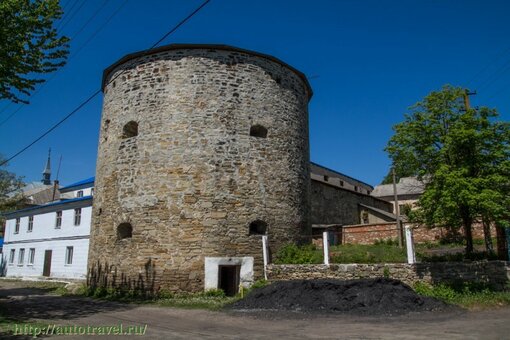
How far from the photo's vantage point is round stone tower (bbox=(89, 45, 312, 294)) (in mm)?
13219

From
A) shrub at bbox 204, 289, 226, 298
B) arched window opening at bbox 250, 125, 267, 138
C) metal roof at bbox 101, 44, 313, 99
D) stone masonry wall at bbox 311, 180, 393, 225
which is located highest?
metal roof at bbox 101, 44, 313, 99

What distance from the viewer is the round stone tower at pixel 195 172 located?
13219 mm

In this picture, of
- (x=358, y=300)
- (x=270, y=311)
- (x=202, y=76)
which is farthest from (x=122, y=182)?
(x=358, y=300)

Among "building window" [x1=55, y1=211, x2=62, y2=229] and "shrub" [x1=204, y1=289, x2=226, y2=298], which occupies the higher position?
"building window" [x1=55, y1=211, x2=62, y2=229]

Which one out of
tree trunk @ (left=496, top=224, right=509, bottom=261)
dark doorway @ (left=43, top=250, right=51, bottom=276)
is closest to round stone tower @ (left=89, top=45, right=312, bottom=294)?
tree trunk @ (left=496, top=224, right=509, bottom=261)

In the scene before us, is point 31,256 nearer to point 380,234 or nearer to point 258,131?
point 258,131

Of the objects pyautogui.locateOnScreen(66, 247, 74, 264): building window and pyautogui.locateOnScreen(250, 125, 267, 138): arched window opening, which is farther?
pyautogui.locateOnScreen(66, 247, 74, 264): building window

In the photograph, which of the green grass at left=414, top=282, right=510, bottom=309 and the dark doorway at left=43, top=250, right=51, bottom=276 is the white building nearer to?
the dark doorway at left=43, top=250, right=51, bottom=276

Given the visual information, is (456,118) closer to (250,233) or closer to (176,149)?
(250,233)

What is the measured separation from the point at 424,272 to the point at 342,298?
264cm

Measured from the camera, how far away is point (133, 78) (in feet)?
49.8

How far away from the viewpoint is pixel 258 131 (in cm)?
1522

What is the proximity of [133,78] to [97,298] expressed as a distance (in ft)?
26.8

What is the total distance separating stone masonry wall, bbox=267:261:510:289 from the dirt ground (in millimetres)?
1420
